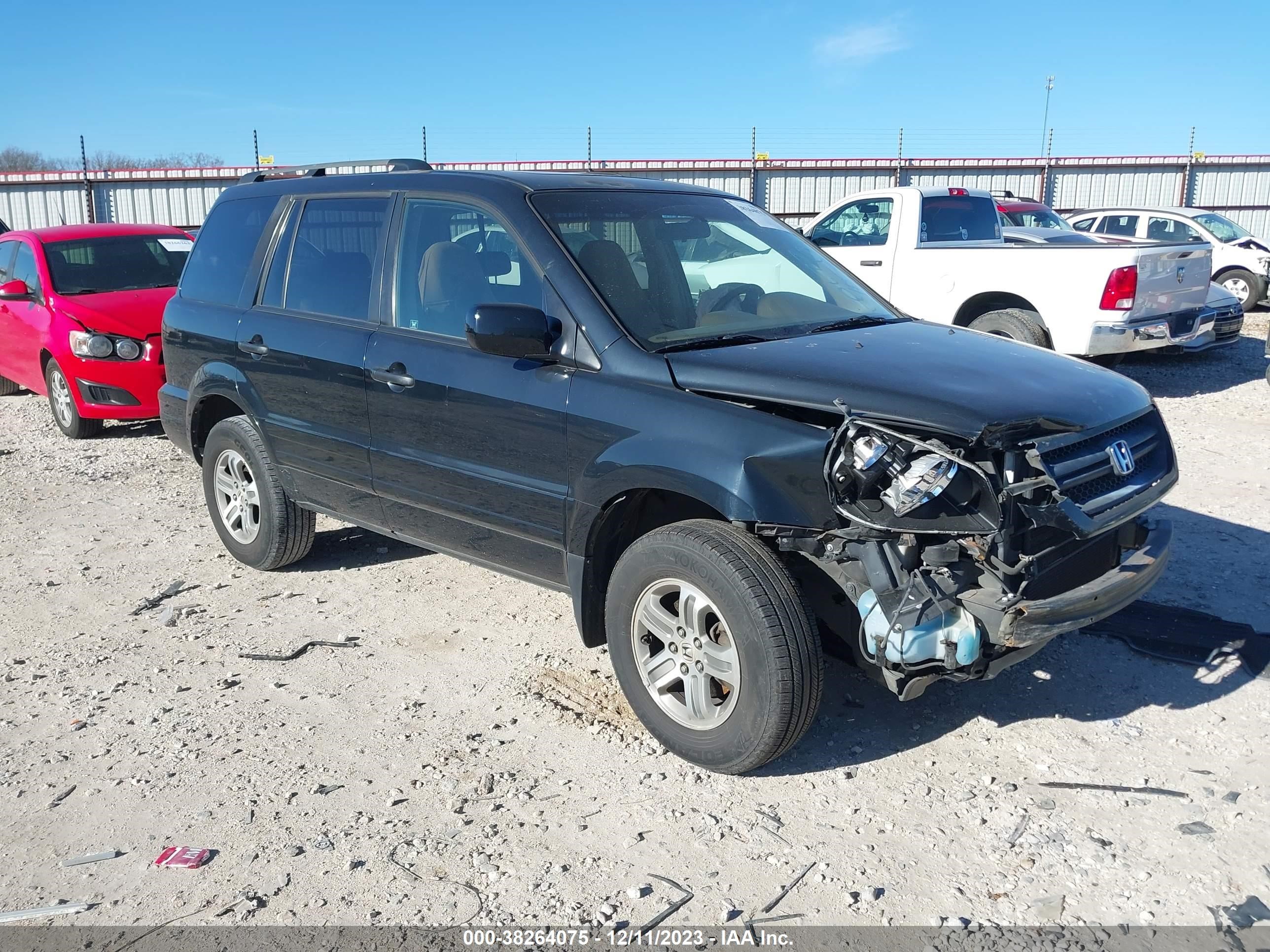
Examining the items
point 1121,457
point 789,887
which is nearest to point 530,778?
point 789,887

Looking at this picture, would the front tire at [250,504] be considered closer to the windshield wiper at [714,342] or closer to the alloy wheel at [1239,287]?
the windshield wiper at [714,342]

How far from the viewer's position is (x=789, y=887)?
285 cm

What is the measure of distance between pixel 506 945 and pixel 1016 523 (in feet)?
6.06

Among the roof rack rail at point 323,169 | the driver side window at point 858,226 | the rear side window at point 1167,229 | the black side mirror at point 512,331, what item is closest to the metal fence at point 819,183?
the rear side window at point 1167,229

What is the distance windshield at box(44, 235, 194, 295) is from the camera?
8.84m

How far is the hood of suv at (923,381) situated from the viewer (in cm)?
306

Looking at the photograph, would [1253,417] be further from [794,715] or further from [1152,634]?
[794,715]

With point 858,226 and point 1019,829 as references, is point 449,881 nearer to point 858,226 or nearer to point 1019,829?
point 1019,829

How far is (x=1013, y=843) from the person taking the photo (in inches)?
119

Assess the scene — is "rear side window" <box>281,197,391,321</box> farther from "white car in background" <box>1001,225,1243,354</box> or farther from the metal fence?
the metal fence

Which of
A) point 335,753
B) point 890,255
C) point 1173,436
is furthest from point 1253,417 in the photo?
point 335,753

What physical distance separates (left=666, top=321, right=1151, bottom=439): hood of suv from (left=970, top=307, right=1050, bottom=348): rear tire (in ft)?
17.4

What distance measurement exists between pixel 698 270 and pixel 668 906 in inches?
96.9

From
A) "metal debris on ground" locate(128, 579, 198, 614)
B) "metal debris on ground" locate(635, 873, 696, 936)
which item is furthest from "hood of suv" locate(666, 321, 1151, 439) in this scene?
"metal debris on ground" locate(128, 579, 198, 614)
